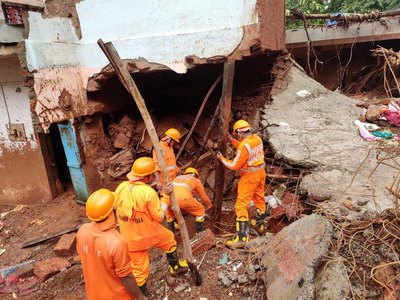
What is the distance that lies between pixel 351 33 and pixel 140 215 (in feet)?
26.8

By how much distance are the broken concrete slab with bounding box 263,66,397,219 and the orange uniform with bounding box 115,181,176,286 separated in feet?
6.82

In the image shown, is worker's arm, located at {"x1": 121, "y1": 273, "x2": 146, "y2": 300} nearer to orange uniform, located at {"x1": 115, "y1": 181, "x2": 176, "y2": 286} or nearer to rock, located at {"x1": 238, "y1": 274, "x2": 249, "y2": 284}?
orange uniform, located at {"x1": 115, "y1": 181, "x2": 176, "y2": 286}

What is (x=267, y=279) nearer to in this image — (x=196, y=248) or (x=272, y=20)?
(x=196, y=248)

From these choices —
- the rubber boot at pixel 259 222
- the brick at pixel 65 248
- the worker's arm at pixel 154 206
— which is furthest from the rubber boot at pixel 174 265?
the brick at pixel 65 248

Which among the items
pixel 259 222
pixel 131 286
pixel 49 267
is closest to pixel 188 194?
pixel 259 222

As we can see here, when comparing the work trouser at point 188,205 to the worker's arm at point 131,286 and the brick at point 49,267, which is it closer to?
the worker's arm at point 131,286

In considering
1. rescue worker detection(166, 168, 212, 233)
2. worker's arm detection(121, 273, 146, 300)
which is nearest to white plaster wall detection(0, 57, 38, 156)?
rescue worker detection(166, 168, 212, 233)

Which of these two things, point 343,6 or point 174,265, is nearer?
point 174,265

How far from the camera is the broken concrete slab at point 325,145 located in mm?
3257

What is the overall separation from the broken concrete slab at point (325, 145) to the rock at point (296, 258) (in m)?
0.58

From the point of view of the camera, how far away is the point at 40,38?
4617 millimetres

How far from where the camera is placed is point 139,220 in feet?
9.19

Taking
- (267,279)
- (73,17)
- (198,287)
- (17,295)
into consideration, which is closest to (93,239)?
(198,287)

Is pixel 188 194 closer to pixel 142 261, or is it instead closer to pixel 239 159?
pixel 239 159
